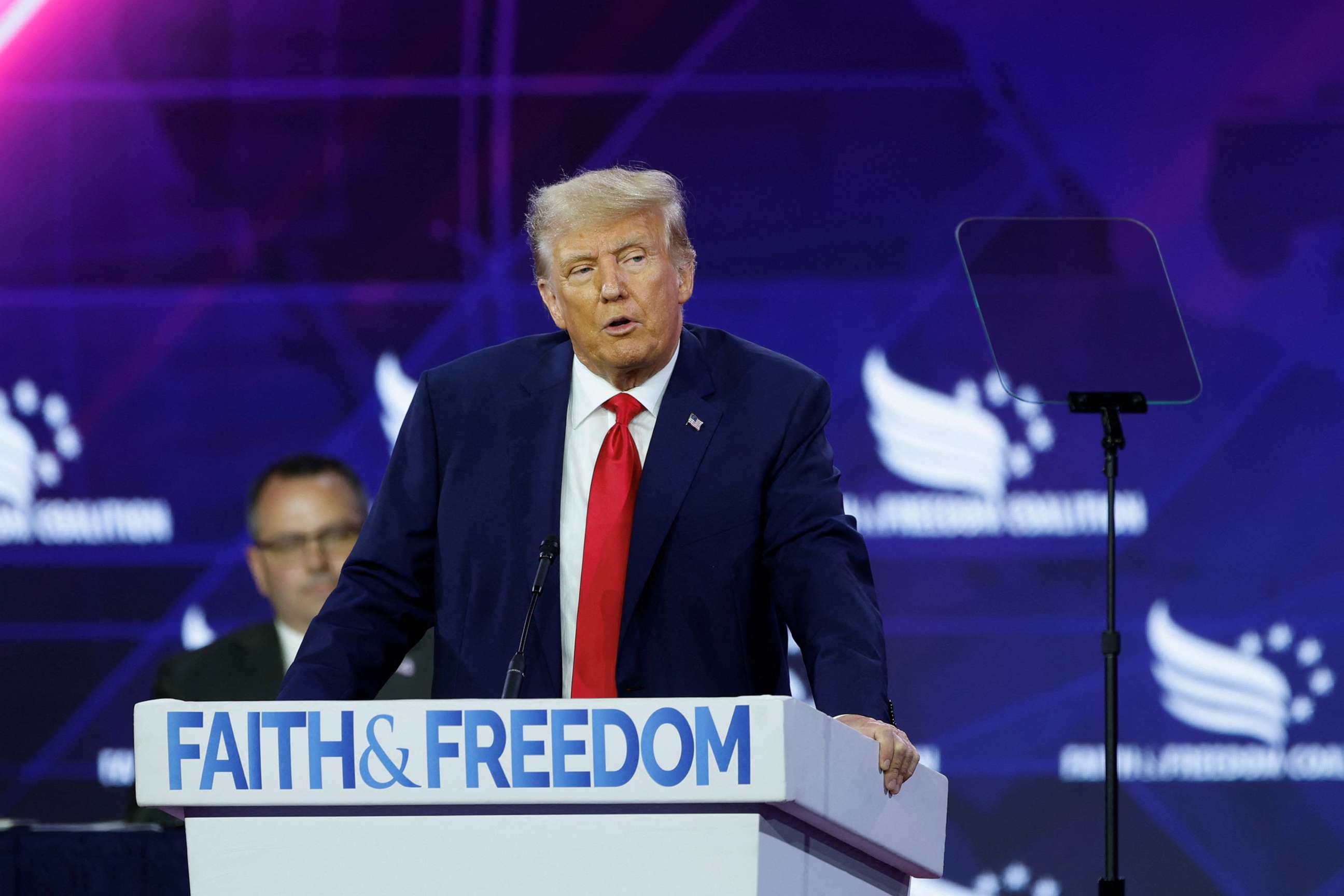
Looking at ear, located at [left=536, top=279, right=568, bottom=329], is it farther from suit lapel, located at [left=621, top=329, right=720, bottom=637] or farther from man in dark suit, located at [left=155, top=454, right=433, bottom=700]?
man in dark suit, located at [left=155, top=454, right=433, bottom=700]

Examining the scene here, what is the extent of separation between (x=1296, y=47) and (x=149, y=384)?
3340 millimetres

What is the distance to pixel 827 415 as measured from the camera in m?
2.28

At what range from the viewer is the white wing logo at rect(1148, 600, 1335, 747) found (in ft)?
14.6

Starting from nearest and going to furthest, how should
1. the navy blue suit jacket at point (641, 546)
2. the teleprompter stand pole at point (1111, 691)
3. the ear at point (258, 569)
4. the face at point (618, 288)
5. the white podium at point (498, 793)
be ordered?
the white podium at point (498, 793), the navy blue suit jacket at point (641, 546), the face at point (618, 288), the teleprompter stand pole at point (1111, 691), the ear at point (258, 569)

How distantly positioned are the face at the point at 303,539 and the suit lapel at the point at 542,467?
2073 mm

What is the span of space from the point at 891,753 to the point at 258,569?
10.2 feet

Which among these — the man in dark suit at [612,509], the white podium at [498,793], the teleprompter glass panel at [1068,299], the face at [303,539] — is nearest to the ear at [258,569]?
the face at [303,539]

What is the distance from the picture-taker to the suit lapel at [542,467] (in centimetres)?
208

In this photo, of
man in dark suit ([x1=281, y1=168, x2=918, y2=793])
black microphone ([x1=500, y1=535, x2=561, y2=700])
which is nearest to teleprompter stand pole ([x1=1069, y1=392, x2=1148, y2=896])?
man in dark suit ([x1=281, y1=168, x2=918, y2=793])

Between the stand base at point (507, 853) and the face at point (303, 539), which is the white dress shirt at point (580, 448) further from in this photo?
the face at point (303, 539)

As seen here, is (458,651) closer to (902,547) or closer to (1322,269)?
(902,547)

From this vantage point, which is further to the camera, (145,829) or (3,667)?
(3,667)

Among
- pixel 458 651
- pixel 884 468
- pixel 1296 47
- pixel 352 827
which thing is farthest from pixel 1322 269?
pixel 352 827

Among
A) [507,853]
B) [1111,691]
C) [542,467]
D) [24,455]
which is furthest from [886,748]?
[24,455]
